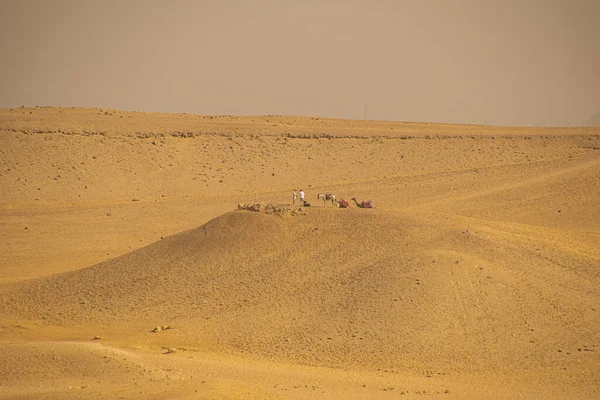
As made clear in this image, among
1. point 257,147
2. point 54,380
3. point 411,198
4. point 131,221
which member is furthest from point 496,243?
point 257,147

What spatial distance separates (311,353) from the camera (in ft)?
56.1

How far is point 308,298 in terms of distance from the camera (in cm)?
1962

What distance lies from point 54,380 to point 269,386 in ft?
13.0

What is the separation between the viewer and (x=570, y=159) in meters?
46.4

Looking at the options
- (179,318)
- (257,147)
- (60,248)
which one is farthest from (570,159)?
(179,318)

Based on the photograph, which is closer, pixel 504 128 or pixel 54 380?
pixel 54 380

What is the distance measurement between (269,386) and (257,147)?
118 feet

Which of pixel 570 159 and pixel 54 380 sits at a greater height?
pixel 570 159

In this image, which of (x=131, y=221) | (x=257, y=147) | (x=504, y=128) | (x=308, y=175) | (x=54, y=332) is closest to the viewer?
(x=54, y=332)

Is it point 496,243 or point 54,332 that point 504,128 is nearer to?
point 496,243

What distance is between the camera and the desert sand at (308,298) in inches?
586

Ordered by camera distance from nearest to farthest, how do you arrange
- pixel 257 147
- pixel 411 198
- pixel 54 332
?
pixel 54 332 → pixel 411 198 → pixel 257 147

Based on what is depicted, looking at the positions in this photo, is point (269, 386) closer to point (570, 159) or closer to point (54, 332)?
point (54, 332)

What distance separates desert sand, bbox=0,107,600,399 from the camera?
14875 millimetres
